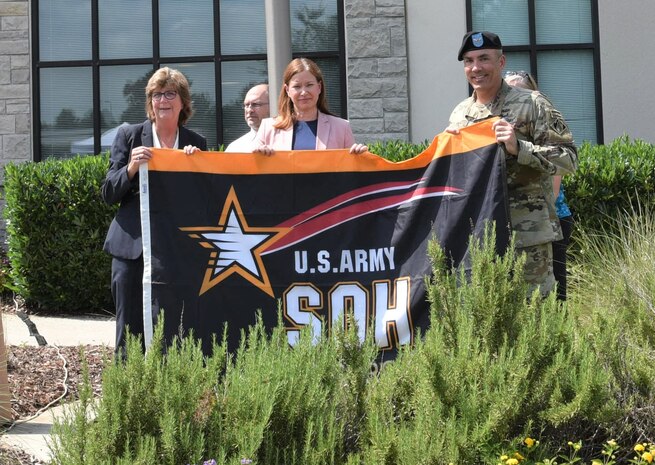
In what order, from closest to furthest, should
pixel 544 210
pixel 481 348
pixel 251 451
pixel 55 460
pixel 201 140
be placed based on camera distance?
pixel 251 451, pixel 55 460, pixel 481 348, pixel 544 210, pixel 201 140

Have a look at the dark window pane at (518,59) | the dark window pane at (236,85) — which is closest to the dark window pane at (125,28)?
the dark window pane at (236,85)

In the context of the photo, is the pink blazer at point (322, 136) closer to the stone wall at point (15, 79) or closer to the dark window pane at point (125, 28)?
the dark window pane at point (125, 28)

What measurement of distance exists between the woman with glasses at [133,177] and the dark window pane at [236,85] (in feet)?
18.8

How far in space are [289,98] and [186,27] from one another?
619 cm

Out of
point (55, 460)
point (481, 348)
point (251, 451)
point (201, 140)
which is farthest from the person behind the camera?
point (201, 140)

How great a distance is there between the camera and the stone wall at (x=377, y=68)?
11125mm

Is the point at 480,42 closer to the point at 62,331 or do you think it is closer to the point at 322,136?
the point at 322,136

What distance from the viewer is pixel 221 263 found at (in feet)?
18.1

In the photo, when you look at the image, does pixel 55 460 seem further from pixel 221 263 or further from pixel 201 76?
pixel 201 76

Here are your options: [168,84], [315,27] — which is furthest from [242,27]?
[168,84]

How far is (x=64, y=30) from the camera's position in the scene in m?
11.7

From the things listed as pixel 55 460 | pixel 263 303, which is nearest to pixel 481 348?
pixel 263 303

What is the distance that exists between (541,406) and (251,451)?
1.30 meters

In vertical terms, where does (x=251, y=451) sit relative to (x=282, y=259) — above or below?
below
